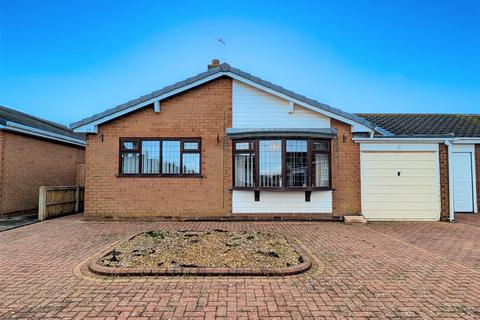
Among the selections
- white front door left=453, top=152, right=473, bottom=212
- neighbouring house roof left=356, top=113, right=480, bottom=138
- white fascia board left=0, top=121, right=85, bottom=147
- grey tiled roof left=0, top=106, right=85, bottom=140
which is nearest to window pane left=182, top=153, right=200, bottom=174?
white fascia board left=0, top=121, right=85, bottom=147

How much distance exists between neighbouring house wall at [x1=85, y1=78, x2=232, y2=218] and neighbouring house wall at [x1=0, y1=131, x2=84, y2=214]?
325 cm

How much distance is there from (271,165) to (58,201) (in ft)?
26.0

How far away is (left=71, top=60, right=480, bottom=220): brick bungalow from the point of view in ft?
29.0

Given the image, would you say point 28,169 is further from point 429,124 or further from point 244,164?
point 429,124

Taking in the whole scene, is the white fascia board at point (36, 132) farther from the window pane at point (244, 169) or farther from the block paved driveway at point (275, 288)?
the window pane at point (244, 169)

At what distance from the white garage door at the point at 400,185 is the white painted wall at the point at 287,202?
4.49ft

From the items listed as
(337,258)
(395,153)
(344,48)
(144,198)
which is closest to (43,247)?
(144,198)

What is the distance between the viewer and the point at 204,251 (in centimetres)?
511

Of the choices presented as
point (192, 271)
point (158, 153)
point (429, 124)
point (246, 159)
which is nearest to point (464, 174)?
point (429, 124)

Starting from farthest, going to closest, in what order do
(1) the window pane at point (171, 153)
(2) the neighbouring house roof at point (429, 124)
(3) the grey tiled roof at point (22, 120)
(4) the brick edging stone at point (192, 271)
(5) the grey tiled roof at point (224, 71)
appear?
(2) the neighbouring house roof at point (429, 124) → (3) the grey tiled roof at point (22, 120) → (1) the window pane at point (171, 153) → (5) the grey tiled roof at point (224, 71) → (4) the brick edging stone at point (192, 271)

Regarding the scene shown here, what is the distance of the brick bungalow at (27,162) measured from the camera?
30.9 feet

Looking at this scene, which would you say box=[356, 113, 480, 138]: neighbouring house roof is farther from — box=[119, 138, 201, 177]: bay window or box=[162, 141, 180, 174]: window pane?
box=[162, 141, 180, 174]: window pane

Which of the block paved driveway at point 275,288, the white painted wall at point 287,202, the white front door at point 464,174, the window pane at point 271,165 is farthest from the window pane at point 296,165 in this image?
the white front door at point 464,174

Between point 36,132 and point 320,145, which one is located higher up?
point 36,132
